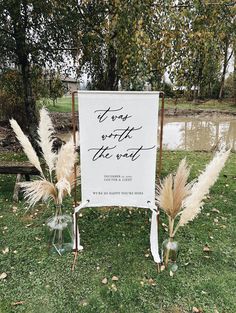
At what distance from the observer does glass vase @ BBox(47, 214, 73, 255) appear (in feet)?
9.47

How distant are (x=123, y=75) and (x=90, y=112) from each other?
158cm

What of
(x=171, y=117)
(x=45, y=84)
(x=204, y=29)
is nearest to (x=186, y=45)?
(x=204, y=29)

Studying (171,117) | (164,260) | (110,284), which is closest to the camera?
(110,284)

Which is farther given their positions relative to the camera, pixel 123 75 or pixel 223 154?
pixel 123 75

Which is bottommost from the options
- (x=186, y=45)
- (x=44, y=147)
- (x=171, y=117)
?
(x=171, y=117)

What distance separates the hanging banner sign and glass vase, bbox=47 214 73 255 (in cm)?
33

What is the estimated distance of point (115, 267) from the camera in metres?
2.74

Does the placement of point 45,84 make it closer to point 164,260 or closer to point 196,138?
point 164,260

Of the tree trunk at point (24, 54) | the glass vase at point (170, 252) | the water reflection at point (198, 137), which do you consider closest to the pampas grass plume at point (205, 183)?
the glass vase at point (170, 252)

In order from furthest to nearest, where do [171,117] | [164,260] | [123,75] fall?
[171,117] < [123,75] < [164,260]

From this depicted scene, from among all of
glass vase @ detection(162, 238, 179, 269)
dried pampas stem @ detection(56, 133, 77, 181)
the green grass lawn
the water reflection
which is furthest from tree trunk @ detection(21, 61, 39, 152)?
the water reflection

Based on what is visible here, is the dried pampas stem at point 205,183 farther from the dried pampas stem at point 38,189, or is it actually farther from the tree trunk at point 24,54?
the tree trunk at point 24,54

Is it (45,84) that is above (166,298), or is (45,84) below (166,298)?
above

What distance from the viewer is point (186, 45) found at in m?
3.68
